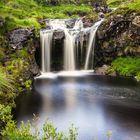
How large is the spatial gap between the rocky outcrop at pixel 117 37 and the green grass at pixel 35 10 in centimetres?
1161

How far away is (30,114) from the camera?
116ft

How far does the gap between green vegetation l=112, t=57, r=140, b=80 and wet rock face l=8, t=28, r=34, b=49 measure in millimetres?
13764

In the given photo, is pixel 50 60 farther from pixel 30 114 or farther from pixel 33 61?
pixel 30 114

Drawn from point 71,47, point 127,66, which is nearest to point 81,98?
point 127,66

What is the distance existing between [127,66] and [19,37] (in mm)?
16604

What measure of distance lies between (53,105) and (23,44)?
72.5 ft

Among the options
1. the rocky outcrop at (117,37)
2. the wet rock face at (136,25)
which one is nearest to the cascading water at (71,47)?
the rocky outcrop at (117,37)

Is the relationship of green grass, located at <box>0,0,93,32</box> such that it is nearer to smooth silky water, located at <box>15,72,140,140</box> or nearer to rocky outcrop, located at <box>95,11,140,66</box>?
rocky outcrop, located at <box>95,11,140,66</box>

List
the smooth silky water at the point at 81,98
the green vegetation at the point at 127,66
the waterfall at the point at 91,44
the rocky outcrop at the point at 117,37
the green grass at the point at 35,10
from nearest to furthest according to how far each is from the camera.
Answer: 1. the smooth silky water at the point at 81,98
2. the green vegetation at the point at 127,66
3. the rocky outcrop at the point at 117,37
4. the waterfall at the point at 91,44
5. the green grass at the point at 35,10

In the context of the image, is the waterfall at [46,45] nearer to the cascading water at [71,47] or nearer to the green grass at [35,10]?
the cascading water at [71,47]

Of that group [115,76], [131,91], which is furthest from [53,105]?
[115,76]

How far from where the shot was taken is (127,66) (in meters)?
58.2

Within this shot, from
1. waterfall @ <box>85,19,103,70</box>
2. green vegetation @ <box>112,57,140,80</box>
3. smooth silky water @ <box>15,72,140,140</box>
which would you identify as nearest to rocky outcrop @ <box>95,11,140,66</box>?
waterfall @ <box>85,19,103,70</box>

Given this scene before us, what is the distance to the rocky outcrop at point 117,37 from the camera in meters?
59.8
